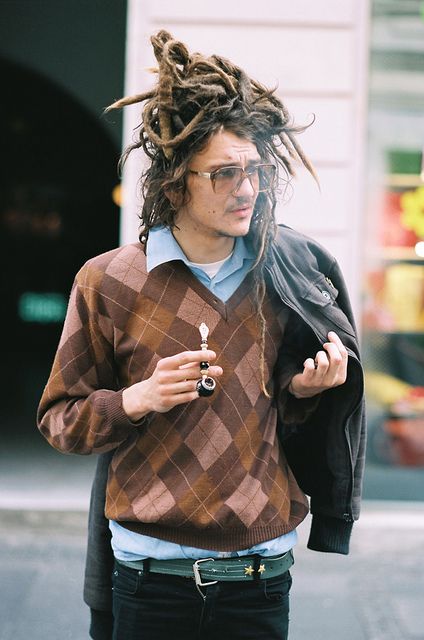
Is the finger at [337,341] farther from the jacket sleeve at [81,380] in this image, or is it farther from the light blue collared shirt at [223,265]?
the jacket sleeve at [81,380]

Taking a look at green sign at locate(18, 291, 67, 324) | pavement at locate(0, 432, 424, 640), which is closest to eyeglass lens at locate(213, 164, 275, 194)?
pavement at locate(0, 432, 424, 640)

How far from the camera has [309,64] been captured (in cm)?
559

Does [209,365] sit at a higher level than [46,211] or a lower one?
lower

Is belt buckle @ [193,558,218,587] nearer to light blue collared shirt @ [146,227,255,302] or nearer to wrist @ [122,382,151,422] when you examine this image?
wrist @ [122,382,151,422]

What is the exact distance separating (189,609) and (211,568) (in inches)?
4.9

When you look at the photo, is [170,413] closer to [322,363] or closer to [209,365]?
[209,365]

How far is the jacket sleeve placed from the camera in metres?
2.10

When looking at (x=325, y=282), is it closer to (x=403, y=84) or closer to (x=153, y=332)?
(x=153, y=332)

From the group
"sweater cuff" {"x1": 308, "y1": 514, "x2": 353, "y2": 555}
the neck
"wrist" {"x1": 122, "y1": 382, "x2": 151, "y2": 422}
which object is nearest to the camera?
"wrist" {"x1": 122, "y1": 382, "x2": 151, "y2": 422}

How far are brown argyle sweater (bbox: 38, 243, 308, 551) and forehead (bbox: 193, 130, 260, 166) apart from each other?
277 mm

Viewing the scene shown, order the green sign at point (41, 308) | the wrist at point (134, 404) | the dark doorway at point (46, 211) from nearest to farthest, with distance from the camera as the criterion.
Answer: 1. the wrist at point (134, 404)
2. the dark doorway at point (46, 211)
3. the green sign at point (41, 308)

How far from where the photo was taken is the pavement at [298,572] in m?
4.34

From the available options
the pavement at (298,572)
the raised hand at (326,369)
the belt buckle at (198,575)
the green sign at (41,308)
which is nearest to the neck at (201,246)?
the raised hand at (326,369)

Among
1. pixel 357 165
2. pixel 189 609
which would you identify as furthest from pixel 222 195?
pixel 357 165
